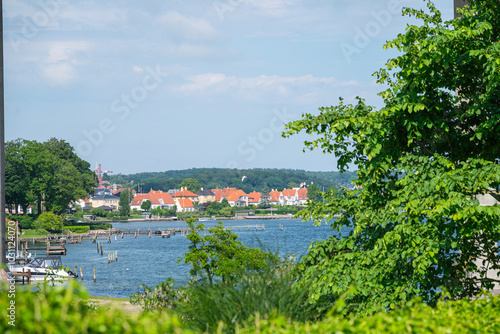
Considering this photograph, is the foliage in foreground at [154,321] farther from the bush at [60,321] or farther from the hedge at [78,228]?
the hedge at [78,228]

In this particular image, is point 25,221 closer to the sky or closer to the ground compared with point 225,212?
closer to the sky

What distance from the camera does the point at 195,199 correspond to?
16862 centimetres

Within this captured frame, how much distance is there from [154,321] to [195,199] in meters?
166

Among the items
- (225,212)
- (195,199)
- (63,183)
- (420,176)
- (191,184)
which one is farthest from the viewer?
(191,184)

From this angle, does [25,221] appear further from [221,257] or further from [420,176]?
[420,176]

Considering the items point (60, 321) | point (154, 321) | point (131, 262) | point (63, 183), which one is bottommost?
point (131, 262)

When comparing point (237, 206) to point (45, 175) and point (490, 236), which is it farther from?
point (490, 236)

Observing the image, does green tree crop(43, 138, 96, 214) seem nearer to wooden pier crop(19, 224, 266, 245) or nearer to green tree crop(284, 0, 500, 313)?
wooden pier crop(19, 224, 266, 245)

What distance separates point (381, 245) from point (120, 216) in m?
140

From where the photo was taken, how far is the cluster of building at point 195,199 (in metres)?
158

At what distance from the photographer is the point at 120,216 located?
465 feet

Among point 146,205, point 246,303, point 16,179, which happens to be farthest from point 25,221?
point 246,303

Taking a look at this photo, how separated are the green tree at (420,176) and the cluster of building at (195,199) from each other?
487ft

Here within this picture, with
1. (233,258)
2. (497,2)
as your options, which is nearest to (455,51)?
(497,2)
